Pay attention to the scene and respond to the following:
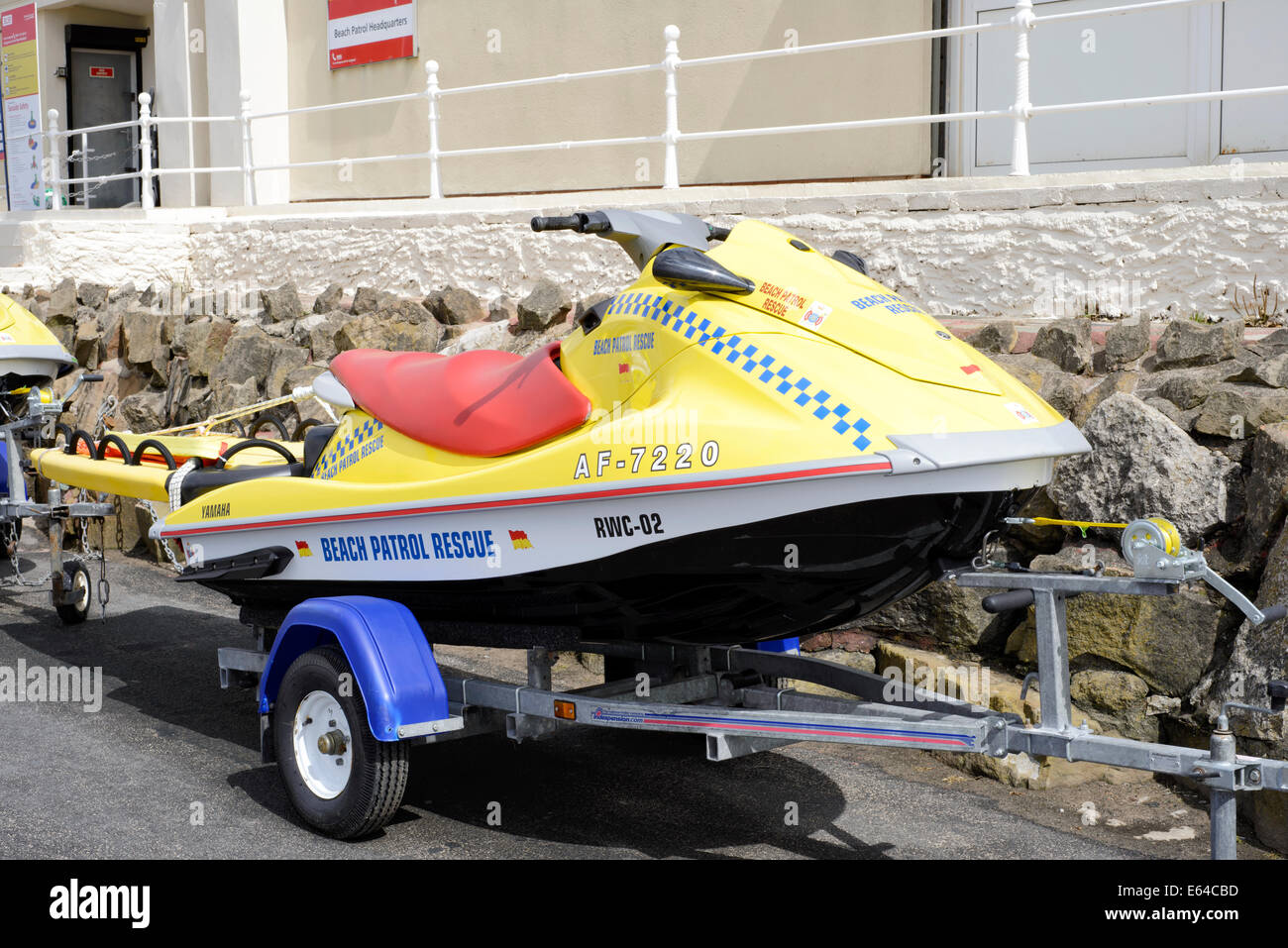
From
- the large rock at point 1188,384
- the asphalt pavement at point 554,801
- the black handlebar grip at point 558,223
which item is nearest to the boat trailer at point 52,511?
the asphalt pavement at point 554,801

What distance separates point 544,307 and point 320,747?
4585mm

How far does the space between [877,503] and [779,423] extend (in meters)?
0.35

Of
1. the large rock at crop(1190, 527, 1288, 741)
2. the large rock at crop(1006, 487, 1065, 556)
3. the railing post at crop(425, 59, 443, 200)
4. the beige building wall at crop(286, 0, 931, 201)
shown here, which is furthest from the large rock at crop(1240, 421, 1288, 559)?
the railing post at crop(425, 59, 443, 200)

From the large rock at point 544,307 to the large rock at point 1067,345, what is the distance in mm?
3298

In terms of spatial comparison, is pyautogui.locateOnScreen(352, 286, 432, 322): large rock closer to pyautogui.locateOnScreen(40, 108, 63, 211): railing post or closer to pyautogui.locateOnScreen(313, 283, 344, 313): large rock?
pyautogui.locateOnScreen(313, 283, 344, 313): large rock

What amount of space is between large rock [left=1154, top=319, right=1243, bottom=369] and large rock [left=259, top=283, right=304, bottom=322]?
692cm

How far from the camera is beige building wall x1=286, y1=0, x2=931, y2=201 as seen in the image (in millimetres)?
11406

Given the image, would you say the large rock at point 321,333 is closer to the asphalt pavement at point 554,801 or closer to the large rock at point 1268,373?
the asphalt pavement at point 554,801

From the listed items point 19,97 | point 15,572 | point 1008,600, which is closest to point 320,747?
point 1008,600

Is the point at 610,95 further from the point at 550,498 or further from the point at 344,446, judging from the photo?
the point at 550,498

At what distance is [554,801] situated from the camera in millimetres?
5289

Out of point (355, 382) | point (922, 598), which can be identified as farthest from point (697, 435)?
point (922, 598)

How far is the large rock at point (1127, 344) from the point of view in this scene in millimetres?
6660

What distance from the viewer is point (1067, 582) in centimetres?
385
